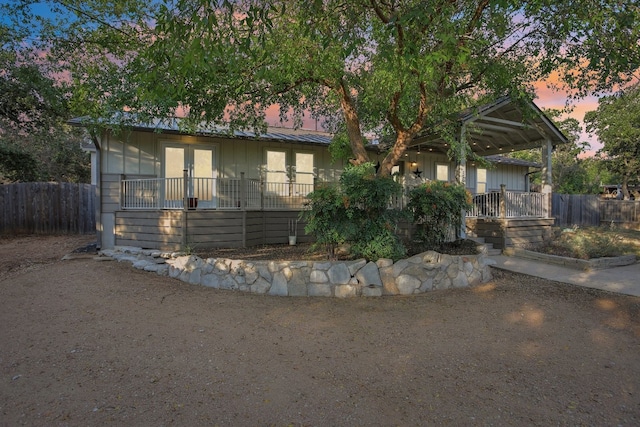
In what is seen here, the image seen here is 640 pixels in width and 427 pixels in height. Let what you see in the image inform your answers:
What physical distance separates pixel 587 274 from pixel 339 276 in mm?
5189

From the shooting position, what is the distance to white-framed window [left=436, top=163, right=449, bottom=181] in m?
15.1

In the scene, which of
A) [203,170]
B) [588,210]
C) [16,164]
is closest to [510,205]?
[203,170]

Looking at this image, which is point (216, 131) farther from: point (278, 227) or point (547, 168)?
point (547, 168)

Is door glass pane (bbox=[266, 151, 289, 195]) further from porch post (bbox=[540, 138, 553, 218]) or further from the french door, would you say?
porch post (bbox=[540, 138, 553, 218])

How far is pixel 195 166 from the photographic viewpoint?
433 inches

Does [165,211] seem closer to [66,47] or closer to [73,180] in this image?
[66,47]

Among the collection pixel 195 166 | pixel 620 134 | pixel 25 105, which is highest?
pixel 620 134

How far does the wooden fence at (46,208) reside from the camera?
12555 millimetres

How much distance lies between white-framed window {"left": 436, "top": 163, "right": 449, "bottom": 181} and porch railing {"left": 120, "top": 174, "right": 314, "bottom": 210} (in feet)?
21.5

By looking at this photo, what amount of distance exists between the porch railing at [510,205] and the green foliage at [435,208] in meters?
2.21

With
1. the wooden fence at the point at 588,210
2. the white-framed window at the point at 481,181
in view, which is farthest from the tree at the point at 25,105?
the wooden fence at the point at 588,210

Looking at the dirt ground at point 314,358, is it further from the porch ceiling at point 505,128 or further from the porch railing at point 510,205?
the porch ceiling at point 505,128

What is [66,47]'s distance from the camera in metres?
7.96

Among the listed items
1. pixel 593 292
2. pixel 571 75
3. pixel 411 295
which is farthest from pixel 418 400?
pixel 571 75
